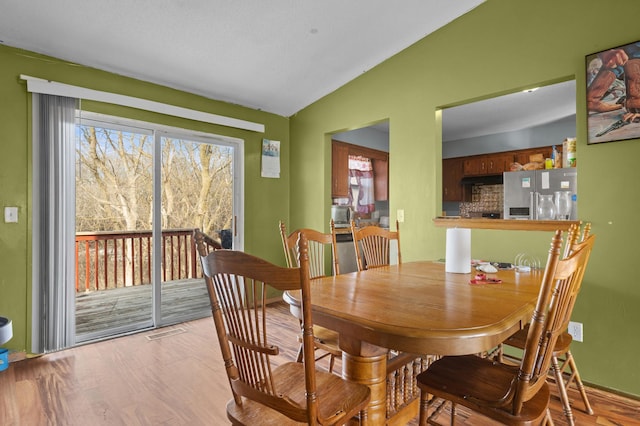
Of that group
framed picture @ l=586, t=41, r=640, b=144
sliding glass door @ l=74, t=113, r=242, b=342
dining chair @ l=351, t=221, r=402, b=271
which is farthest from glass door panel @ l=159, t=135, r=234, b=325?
framed picture @ l=586, t=41, r=640, b=144

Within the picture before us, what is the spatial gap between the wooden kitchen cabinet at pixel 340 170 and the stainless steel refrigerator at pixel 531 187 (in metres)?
2.11

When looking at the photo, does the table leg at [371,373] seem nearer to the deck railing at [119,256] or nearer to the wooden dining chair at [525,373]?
the wooden dining chair at [525,373]

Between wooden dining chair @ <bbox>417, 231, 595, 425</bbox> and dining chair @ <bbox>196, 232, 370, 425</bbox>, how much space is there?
0.36 meters

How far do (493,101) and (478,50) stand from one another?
4.97 feet

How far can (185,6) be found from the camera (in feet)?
7.83

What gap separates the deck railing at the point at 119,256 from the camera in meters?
4.26

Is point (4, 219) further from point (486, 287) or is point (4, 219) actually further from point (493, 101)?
point (493, 101)

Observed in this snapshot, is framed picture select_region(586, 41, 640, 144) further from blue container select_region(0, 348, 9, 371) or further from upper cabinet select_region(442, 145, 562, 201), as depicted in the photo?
blue container select_region(0, 348, 9, 371)

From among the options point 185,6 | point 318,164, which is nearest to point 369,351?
point 185,6

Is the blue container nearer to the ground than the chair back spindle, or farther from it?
nearer to the ground

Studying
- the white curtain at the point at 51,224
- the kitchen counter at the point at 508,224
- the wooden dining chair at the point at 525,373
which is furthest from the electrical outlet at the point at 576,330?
the white curtain at the point at 51,224

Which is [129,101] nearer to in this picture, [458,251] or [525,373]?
[458,251]

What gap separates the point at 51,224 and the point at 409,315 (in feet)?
9.67

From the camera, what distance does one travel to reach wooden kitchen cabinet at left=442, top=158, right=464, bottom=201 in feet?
19.8
